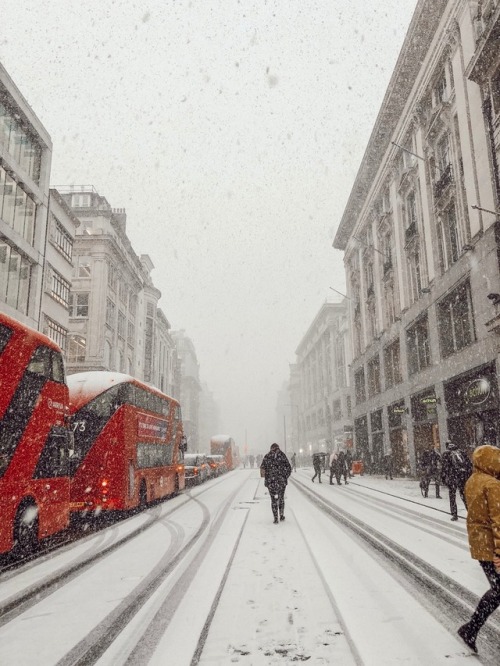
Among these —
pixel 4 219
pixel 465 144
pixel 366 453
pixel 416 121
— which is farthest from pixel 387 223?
pixel 4 219

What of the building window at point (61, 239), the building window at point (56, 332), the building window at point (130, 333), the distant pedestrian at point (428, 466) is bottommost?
the distant pedestrian at point (428, 466)

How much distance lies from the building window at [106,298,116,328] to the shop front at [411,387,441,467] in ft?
83.6

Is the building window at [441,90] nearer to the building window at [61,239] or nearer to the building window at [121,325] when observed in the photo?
the building window at [61,239]

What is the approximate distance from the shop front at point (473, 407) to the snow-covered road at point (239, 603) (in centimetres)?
843

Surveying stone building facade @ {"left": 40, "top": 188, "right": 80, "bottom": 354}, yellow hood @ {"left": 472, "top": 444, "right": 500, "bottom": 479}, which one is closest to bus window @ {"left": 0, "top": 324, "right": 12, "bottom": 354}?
yellow hood @ {"left": 472, "top": 444, "right": 500, "bottom": 479}

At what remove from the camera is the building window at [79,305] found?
129 ft

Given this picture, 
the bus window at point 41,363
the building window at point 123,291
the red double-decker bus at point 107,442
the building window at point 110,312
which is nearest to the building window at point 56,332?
the building window at point 110,312

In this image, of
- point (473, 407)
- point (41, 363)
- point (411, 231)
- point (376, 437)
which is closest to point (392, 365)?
point (376, 437)

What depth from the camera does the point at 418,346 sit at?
26734mm

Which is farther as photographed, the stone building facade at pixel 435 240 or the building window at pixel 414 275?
the building window at pixel 414 275

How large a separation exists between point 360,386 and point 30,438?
3569 cm

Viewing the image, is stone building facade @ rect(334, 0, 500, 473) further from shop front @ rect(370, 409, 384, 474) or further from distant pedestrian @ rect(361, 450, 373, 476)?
distant pedestrian @ rect(361, 450, 373, 476)

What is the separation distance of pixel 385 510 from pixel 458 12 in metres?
19.9

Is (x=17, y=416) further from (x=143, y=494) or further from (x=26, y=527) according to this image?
(x=143, y=494)
